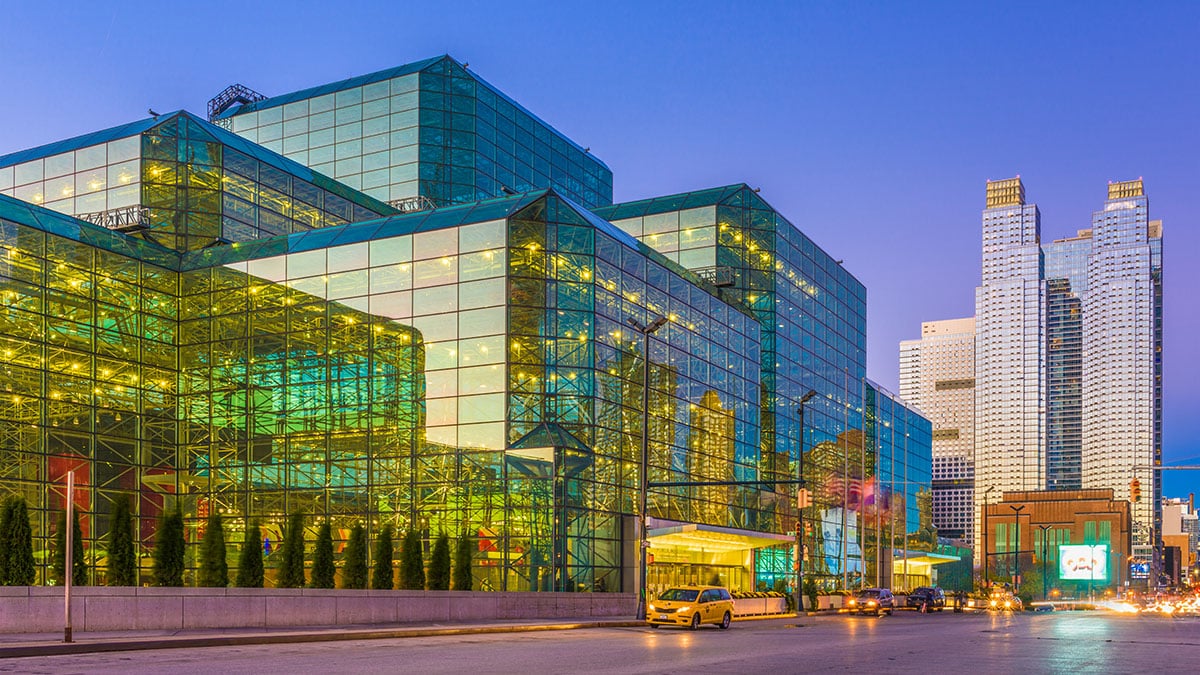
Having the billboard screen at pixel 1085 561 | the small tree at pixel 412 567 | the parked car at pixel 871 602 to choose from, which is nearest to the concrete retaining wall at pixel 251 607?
the small tree at pixel 412 567

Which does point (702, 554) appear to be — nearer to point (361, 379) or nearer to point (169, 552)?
point (361, 379)

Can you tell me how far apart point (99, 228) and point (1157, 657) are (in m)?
48.6

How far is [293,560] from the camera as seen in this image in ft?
135

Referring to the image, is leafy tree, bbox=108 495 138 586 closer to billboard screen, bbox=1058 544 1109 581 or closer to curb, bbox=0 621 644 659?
curb, bbox=0 621 644 659

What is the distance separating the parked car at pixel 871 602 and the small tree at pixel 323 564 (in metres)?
34.0

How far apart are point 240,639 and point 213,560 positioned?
933cm

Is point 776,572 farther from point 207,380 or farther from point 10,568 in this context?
point 10,568

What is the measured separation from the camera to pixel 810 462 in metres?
89.4

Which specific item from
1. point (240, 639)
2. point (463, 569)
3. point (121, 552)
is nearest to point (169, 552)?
point (121, 552)

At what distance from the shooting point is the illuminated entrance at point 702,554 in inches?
2400

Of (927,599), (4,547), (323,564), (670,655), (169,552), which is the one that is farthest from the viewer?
(927,599)

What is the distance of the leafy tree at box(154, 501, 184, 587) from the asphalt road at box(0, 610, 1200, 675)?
8222mm

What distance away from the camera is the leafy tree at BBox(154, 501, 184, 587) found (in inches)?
1441

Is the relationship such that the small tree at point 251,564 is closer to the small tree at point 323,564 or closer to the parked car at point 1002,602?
the small tree at point 323,564
